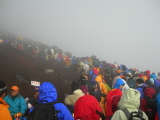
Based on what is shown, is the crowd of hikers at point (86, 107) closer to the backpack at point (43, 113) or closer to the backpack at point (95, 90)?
the backpack at point (43, 113)

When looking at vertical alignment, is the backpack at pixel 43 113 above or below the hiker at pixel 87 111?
above

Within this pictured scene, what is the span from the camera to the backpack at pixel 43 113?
9.70 ft

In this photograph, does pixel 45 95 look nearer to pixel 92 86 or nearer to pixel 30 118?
pixel 30 118

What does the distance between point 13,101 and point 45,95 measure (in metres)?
3.58

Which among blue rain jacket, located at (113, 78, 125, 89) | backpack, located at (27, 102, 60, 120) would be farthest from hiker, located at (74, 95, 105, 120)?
blue rain jacket, located at (113, 78, 125, 89)

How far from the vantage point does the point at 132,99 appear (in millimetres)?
3174

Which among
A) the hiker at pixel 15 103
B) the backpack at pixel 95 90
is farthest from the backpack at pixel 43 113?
the hiker at pixel 15 103

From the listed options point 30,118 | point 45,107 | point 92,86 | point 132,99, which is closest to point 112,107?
point 132,99

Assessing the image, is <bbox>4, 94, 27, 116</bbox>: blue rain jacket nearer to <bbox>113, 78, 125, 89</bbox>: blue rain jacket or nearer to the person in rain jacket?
<bbox>113, 78, 125, 89</bbox>: blue rain jacket

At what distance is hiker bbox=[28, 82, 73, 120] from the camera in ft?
9.78

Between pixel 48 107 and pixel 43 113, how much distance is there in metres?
0.16

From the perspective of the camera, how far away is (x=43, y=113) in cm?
298

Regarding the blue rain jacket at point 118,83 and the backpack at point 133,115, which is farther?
the blue rain jacket at point 118,83

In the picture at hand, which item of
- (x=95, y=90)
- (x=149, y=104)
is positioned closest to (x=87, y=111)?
(x=149, y=104)
